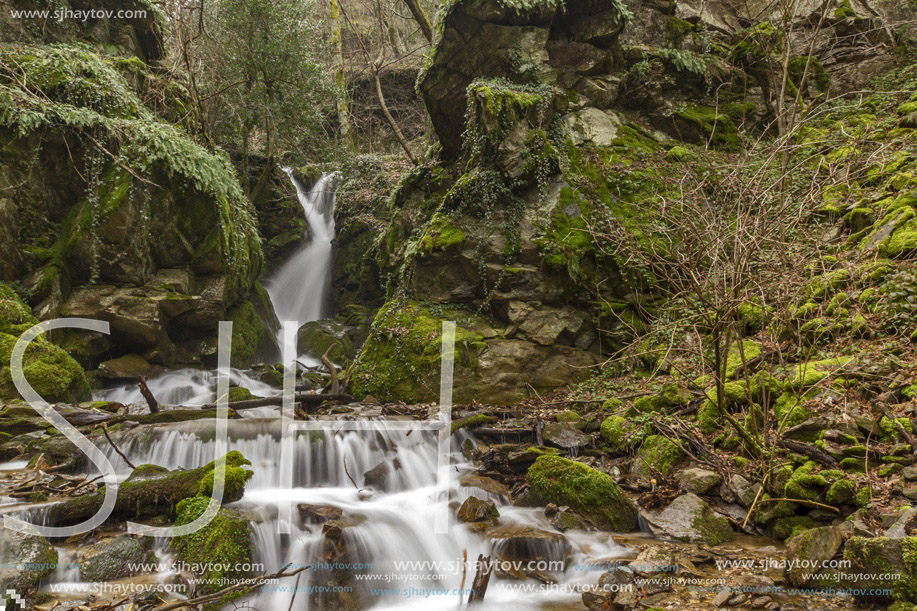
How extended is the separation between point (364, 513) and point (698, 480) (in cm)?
330

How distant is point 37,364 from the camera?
21.5 ft

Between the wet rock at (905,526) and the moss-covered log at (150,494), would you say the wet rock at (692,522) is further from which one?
the moss-covered log at (150,494)

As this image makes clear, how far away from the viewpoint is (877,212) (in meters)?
6.29

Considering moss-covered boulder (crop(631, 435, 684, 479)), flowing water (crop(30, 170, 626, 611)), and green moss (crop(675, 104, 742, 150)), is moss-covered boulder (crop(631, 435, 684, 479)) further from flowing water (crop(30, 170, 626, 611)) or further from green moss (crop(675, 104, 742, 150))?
green moss (crop(675, 104, 742, 150))

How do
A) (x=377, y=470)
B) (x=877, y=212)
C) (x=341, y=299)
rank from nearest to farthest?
(x=377, y=470) < (x=877, y=212) < (x=341, y=299)

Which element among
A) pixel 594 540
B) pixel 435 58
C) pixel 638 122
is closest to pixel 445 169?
pixel 435 58

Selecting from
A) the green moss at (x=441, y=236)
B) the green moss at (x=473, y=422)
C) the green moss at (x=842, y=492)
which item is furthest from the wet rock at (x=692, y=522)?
the green moss at (x=441, y=236)

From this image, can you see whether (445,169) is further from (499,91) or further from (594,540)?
(594,540)

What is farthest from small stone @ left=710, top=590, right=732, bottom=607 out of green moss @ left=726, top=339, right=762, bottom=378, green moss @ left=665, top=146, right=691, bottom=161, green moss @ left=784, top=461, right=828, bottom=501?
green moss @ left=665, top=146, right=691, bottom=161

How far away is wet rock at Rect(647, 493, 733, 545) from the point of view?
4.05 meters

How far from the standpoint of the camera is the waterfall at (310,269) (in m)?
14.4

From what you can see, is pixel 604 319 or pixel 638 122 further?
pixel 638 122

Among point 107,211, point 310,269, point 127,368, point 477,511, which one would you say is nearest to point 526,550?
point 477,511

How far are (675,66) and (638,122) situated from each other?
1.67 meters
